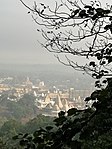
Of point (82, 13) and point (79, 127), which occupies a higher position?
point (82, 13)

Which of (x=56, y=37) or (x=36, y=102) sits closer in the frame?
(x=56, y=37)

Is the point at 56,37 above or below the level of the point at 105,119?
above

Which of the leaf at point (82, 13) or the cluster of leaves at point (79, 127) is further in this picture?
the leaf at point (82, 13)

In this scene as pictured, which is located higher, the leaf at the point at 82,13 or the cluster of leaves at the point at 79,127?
the leaf at the point at 82,13

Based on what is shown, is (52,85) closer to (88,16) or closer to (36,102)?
(36,102)

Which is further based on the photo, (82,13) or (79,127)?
(82,13)

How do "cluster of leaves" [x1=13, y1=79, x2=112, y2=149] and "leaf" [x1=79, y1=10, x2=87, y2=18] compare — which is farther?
"leaf" [x1=79, y1=10, x2=87, y2=18]

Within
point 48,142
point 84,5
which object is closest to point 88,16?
point 84,5

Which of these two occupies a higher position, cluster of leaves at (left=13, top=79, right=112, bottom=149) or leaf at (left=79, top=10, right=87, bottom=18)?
leaf at (left=79, top=10, right=87, bottom=18)
